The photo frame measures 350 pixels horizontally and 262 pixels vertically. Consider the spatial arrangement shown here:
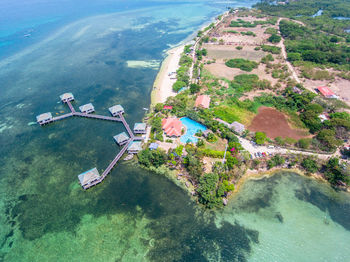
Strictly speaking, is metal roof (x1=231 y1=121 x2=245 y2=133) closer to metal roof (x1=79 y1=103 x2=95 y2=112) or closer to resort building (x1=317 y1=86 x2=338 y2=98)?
resort building (x1=317 y1=86 x2=338 y2=98)

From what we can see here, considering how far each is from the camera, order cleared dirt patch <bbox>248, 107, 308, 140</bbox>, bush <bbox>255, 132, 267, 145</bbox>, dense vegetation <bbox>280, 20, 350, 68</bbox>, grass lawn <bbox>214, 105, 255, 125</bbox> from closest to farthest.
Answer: bush <bbox>255, 132, 267, 145</bbox>
cleared dirt patch <bbox>248, 107, 308, 140</bbox>
grass lawn <bbox>214, 105, 255, 125</bbox>
dense vegetation <bbox>280, 20, 350, 68</bbox>

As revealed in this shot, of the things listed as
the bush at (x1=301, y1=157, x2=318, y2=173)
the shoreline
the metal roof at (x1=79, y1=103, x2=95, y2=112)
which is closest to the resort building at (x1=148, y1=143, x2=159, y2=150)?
the shoreline

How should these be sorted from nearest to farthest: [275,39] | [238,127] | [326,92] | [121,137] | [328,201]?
[328,201] < [121,137] < [238,127] < [326,92] < [275,39]

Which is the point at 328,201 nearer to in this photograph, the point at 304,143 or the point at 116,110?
the point at 304,143

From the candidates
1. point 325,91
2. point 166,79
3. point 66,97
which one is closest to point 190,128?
point 166,79

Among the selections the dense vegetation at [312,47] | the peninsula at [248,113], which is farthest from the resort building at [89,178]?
the dense vegetation at [312,47]

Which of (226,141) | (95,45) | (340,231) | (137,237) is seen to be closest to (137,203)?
(137,237)
